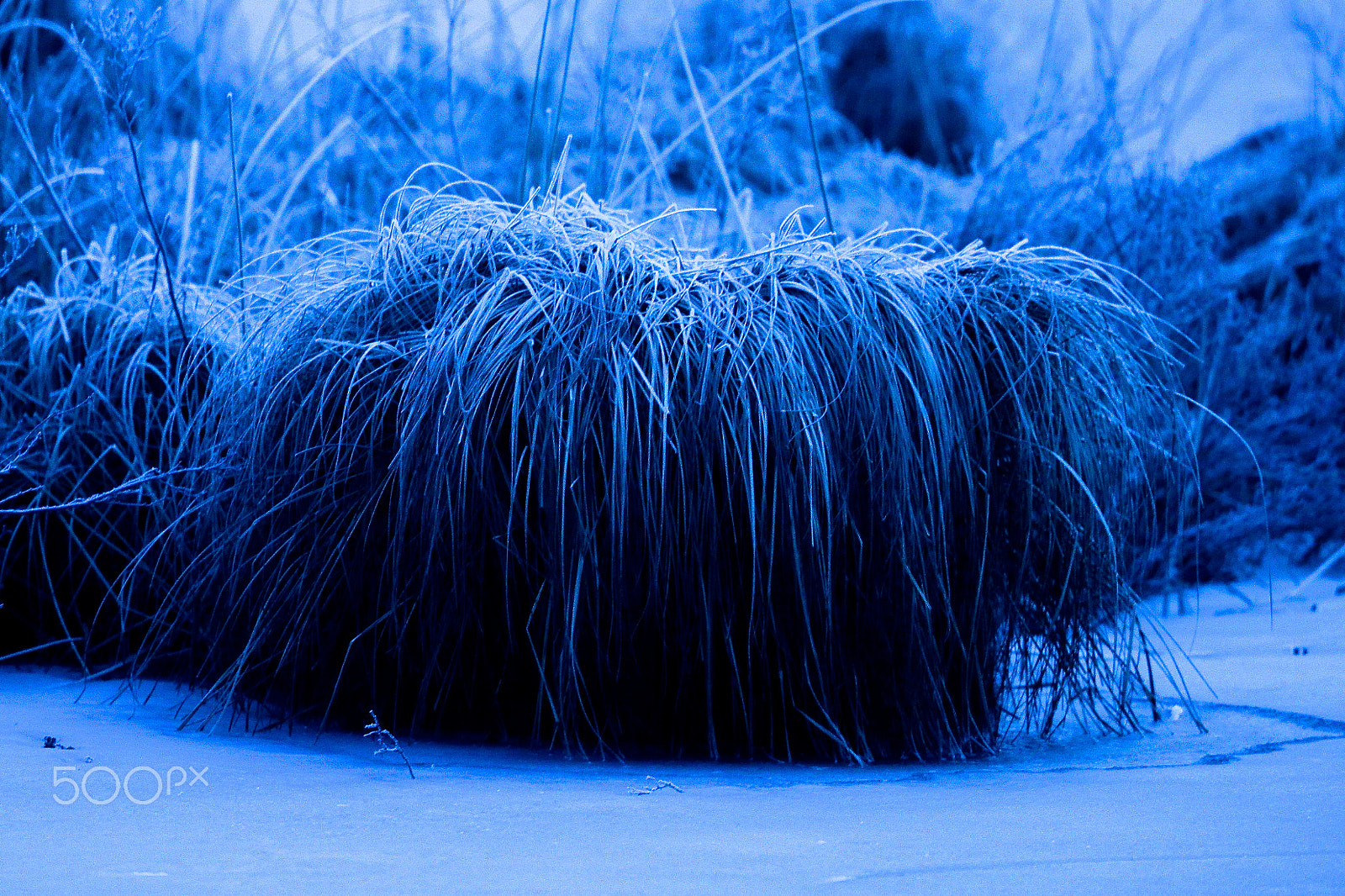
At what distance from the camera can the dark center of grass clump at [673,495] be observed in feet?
5.49

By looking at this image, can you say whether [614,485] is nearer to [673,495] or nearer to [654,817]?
[673,495]

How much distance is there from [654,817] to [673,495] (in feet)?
1.54

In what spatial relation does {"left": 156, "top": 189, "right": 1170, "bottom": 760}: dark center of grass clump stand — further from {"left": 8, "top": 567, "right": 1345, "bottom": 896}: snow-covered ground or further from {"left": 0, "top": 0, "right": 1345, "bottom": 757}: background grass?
{"left": 8, "top": 567, "right": 1345, "bottom": 896}: snow-covered ground

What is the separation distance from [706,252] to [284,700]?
3.14ft

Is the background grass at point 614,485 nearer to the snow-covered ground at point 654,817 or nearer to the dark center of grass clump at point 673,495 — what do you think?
the dark center of grass clump at point 673,495

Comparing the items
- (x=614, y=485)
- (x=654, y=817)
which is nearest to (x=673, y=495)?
(x=614, y=485)

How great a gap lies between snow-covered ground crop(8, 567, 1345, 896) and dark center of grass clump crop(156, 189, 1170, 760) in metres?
0.12

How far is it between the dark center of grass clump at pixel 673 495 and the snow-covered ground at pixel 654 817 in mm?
120

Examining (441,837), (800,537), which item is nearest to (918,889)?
(441,837)

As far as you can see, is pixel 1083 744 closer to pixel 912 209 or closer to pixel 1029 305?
pixel 1029 305

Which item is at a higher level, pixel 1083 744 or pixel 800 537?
pixel 800 537

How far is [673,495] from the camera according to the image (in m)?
1.68

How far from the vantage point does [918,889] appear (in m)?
1.06

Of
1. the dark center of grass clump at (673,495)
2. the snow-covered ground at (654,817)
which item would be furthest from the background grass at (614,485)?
the snow-covered ground at (654,817)
